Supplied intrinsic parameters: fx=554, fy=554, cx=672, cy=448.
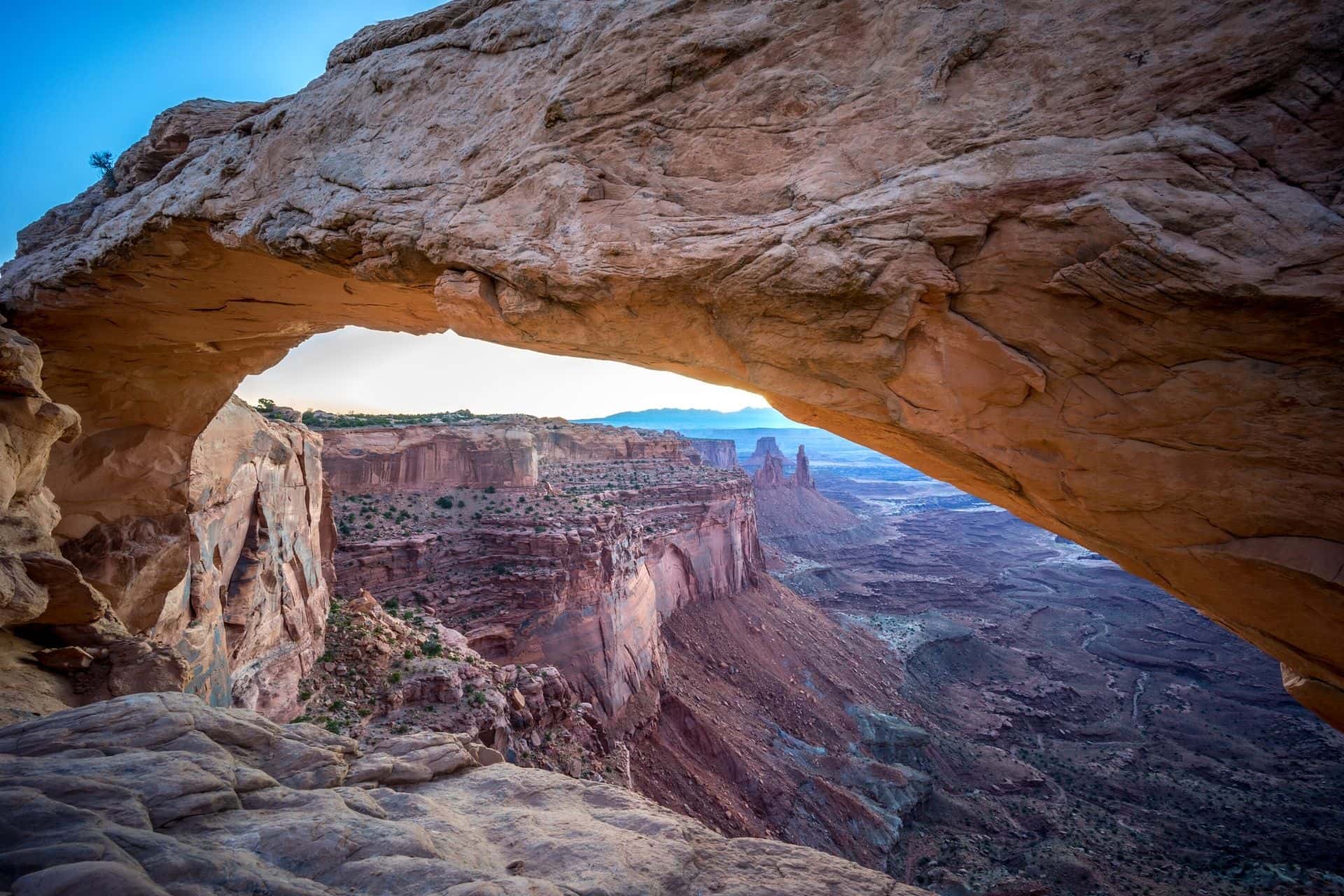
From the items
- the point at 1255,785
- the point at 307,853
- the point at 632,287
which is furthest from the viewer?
the point at 1255,785

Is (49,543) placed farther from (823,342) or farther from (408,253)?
(823,342)

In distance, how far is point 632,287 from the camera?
427 centimetres

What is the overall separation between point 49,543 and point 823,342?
6.95 meters

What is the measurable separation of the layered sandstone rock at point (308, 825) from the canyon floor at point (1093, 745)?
15.9m

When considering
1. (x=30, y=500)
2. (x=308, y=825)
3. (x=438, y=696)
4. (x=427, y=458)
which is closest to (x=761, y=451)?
(x=427, y=458)

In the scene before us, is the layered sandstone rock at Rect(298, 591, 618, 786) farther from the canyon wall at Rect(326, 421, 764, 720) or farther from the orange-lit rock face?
the orange-lit rock face

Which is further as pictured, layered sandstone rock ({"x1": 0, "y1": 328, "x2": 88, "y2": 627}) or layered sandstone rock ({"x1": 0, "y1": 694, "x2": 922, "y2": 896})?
layered sandstone rock ({"x1": 0, "y1": 328, "x2": 88, "y2": 627})

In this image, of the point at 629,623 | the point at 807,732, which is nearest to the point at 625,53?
the point at 629,623

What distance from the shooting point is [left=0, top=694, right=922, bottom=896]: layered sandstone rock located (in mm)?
2320

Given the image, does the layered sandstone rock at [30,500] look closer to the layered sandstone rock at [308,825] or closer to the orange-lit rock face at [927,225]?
the layered sandstone rock at [308,825]

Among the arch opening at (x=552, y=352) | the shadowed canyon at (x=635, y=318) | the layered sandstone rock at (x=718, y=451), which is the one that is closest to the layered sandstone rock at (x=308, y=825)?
the shadowed canyon at (x=635, y=318)

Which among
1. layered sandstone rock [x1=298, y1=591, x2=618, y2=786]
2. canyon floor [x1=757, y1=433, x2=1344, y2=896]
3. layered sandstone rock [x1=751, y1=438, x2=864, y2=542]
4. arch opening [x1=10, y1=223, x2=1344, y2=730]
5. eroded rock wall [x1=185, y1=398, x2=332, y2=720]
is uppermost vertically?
arch opening [x1=10, y1=223, x2=1344, y2=730]

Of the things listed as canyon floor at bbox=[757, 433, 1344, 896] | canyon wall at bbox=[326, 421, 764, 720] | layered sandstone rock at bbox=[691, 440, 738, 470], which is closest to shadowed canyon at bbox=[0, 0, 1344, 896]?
canyon wall at bbox=[326, 421, 764, 720]

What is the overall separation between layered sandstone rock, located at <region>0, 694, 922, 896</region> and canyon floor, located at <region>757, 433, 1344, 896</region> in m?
15.9
